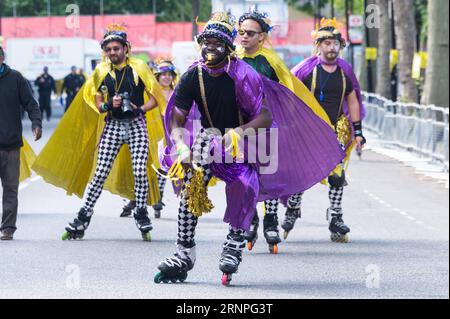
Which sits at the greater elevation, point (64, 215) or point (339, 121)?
point (339, 121)

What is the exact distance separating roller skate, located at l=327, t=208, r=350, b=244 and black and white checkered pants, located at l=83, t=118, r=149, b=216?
1726 mm

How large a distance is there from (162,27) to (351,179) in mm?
76731

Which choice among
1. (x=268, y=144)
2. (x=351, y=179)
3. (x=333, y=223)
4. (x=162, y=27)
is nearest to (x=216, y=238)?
(x=333, y=223)

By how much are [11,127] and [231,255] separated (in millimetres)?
3787

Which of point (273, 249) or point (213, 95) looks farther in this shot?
point (273, 249)

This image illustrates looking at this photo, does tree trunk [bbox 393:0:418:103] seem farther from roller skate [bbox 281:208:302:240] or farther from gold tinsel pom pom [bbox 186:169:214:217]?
gold tinsel pom pom [bbox 186:169:214:217]

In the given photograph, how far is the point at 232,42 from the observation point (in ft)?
32.7

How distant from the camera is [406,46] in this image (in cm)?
3806

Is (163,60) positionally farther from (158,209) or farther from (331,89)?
(331,89)

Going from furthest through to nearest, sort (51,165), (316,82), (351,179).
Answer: (351,179)
(51,165)
(316,82)

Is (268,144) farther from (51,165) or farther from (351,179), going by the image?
(351,179)

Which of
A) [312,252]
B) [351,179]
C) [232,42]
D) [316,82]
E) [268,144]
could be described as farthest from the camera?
[351,179]

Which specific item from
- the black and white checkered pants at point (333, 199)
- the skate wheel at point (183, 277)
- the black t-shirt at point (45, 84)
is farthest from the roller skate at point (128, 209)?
the black t-shirt at point (45, 84)

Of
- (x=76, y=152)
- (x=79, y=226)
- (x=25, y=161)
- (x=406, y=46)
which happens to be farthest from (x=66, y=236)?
(x=406, y=46)
